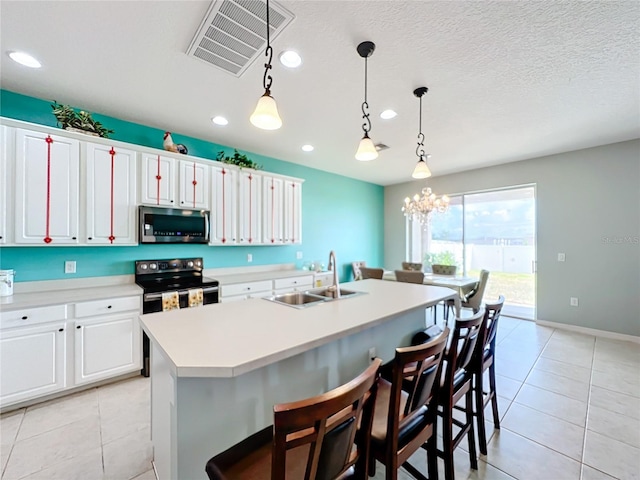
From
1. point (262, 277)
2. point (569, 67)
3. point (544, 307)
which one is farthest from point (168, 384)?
point (544, 307)

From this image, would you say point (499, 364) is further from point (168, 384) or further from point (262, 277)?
point (168, 384)

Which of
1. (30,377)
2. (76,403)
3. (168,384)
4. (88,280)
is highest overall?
(88,280)

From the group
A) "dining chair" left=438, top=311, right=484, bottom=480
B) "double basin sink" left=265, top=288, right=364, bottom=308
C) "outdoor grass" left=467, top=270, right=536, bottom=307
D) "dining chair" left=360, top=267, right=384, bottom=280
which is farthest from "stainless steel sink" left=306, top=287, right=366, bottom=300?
"outdoor grass" left=467, top=270, right=536, bottom=307

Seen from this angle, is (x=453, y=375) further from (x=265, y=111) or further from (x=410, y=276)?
(x=410, y=276)

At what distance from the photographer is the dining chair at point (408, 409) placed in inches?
40.4

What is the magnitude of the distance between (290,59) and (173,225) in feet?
7.47

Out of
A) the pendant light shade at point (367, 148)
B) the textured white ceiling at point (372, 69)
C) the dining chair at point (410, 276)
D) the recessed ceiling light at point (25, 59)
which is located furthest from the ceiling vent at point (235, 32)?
the dining chair at point (410, 276)

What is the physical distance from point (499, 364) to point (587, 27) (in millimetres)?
3099

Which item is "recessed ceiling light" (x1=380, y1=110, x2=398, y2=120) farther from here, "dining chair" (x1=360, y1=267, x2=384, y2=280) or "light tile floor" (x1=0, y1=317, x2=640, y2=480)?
"light tile floor" (x1=0, y1=317, x2=640, y2=480)

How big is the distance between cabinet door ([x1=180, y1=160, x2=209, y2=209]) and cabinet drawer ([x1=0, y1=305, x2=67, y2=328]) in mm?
1506

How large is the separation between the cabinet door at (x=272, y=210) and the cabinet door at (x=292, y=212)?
8cm

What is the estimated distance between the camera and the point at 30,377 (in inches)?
85.8

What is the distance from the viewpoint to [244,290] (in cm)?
345

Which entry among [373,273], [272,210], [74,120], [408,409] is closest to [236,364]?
[408,409]
